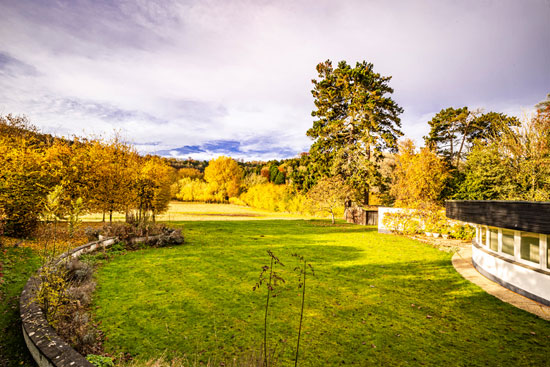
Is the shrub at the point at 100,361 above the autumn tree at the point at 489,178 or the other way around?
the other way around

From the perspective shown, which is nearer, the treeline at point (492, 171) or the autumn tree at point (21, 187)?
the autumn tree at point (21, 187)

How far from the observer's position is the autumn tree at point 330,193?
2286 cm

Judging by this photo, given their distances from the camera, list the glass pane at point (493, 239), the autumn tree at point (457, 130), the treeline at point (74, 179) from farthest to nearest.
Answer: the autumn tree at point (457, 130) < the treeline at point (74, 179) < the glass pane at point (493, 239)

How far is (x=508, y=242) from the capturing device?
7.36m

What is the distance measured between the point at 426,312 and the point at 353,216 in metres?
20.3

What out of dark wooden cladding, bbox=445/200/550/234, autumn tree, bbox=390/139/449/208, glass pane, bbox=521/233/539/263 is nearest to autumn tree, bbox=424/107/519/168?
autumn tree, bbox=390/139/449/208

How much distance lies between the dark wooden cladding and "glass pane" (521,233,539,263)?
0.76 meters

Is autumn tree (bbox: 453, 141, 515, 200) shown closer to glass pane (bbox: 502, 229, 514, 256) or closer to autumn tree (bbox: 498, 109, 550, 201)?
autumn tree (bbox: 498, 109, 550, 201)

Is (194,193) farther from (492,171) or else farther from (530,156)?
(530,156)

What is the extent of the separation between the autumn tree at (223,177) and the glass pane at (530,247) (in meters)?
48.4

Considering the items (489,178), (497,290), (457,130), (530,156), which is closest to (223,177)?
(457,130)

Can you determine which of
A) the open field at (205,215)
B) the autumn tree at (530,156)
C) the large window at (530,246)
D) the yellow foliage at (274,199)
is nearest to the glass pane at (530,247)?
the large window at (530,246)

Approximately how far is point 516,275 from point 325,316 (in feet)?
18.5

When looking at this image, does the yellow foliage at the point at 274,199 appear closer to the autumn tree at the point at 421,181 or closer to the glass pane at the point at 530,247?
the autumn tree at the point at 421,181
